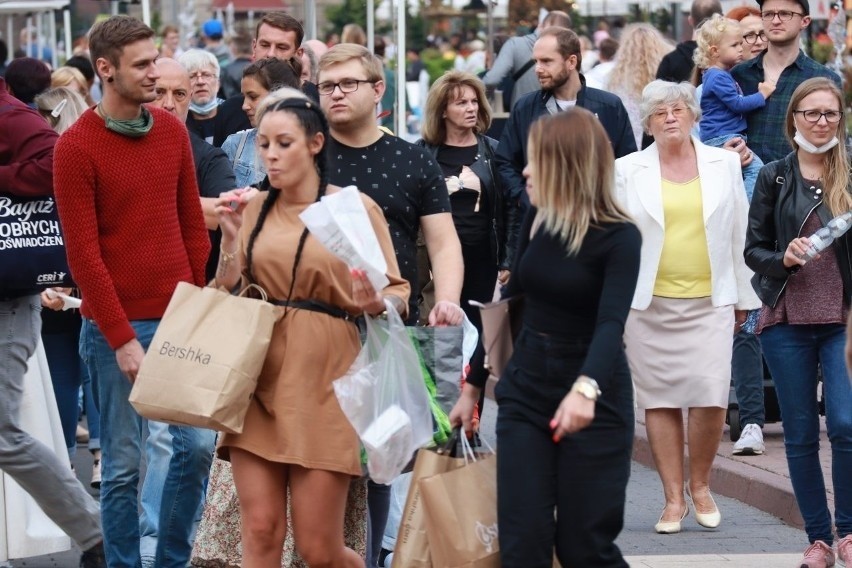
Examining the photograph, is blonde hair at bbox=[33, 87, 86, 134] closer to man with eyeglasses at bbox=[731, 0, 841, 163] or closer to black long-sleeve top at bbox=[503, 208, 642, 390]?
man with eyeglasses at bbox=[731, 0, 841, 163]

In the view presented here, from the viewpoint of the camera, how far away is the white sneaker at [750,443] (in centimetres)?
916

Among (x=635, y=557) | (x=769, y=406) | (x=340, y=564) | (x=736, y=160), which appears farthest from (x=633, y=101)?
(x=340, y=564)

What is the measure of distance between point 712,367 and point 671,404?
26 centimetres

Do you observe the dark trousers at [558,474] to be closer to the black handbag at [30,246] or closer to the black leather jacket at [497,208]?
the black handbag at [30,246]

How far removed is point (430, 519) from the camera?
16.0ft

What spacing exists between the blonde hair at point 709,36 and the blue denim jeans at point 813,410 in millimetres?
3828

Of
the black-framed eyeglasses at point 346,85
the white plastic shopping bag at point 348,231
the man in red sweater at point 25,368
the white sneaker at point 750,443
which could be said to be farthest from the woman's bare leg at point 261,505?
the white sneaker at point 750,443

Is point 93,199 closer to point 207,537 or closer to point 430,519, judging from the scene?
point 207,537

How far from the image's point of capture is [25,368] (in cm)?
657

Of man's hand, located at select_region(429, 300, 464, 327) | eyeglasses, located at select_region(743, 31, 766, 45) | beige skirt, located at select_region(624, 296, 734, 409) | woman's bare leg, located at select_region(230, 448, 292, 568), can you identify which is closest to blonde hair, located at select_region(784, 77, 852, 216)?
beige skirt, located at select_region(624, 296, 734, 409)

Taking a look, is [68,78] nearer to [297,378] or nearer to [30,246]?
[30,246]

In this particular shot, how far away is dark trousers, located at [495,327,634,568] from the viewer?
186 inches

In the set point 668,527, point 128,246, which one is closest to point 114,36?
point 128,246

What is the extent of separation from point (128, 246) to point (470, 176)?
269cm
